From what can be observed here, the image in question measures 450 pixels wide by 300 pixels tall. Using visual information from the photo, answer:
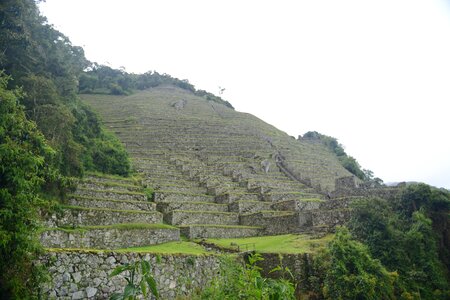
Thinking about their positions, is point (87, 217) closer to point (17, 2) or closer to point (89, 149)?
point (89, 149)

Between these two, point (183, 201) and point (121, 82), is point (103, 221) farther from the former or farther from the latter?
point (121, 82)

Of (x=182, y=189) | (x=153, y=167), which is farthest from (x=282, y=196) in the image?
(x=153, y=167)

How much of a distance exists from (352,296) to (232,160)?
27.7 meters

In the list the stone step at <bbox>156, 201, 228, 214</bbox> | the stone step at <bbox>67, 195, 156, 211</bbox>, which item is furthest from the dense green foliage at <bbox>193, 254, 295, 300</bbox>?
the stone step at <bbox>156, 201, 228, 214</bbox>

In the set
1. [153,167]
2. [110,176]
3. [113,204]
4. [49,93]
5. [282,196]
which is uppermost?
[49,93]

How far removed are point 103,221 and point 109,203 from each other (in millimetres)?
2292

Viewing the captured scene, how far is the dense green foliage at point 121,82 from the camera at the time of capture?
73438mm

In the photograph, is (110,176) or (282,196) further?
(282,196)

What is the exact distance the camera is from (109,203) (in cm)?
1789

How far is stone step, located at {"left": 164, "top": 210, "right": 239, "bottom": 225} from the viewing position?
2033cm

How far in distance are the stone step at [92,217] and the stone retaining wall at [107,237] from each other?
94 centimetres

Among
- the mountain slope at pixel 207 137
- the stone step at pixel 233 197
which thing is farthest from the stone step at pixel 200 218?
the mountain slope at pixel 207 137

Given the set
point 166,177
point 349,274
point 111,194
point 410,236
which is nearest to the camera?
point 349,274

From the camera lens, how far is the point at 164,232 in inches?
667
